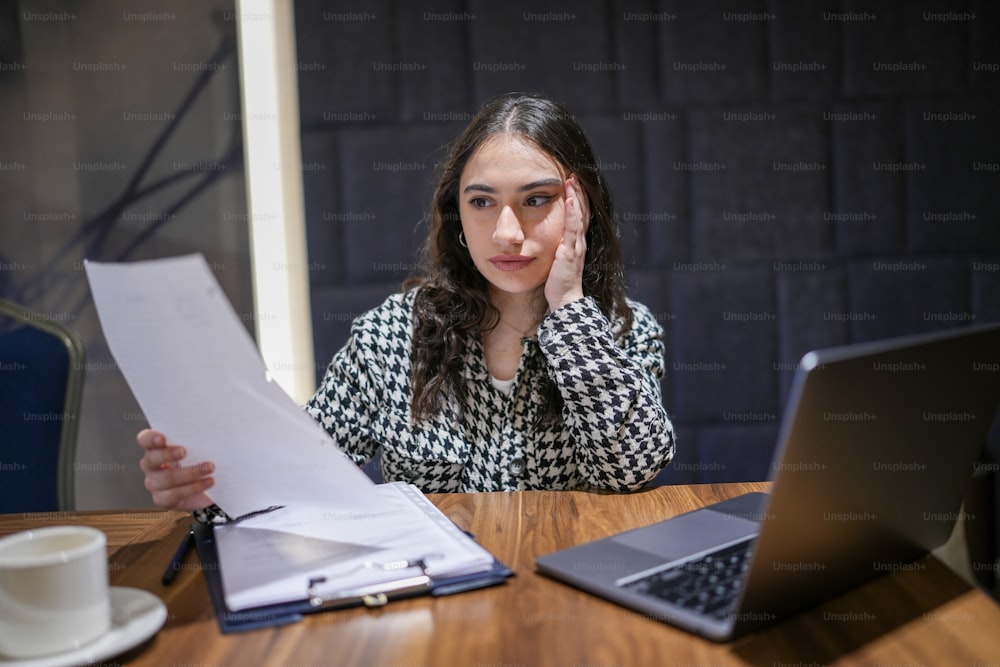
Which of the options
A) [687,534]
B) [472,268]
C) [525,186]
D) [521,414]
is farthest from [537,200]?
[687,534]

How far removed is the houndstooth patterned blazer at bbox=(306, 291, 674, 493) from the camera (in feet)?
4.17

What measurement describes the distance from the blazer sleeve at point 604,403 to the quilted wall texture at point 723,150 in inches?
40.0

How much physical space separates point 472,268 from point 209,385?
3.07 ft

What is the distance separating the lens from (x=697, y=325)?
2.29 m

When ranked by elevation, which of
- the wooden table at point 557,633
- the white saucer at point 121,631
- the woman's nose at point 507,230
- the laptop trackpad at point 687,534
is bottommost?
the wooden table at point 557,633

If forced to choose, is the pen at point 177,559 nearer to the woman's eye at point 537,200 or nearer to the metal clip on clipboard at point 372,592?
the metal clip on clipboard at point 372,592

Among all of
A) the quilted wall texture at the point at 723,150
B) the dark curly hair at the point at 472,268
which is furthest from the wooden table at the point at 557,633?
the quilted wall texture at the point at 723,150

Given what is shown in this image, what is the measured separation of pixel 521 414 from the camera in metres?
1.45

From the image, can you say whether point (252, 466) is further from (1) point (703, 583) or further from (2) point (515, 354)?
(2) point (515, 354)

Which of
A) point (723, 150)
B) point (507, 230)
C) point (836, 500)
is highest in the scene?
point (723, 150)

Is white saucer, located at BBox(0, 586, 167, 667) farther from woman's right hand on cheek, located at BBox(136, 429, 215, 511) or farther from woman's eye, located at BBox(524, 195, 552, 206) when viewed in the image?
woman's eye, located at BBox(524, 195, 552, 206)

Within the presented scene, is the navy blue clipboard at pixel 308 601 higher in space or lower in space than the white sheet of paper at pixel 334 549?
lower

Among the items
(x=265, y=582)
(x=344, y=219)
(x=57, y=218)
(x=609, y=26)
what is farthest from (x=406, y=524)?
(x=57, y=218)

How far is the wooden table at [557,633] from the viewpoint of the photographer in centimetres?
62
